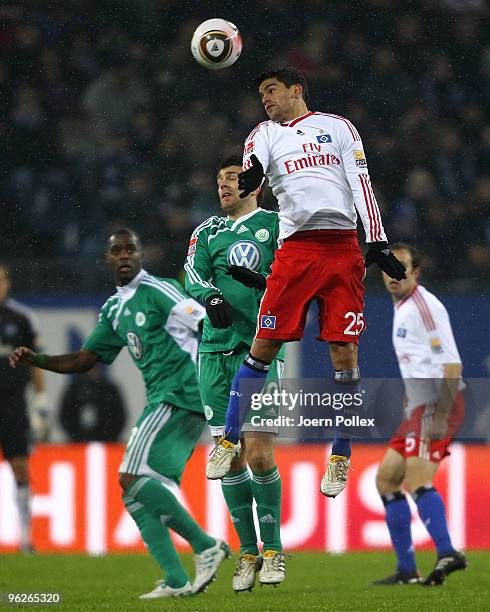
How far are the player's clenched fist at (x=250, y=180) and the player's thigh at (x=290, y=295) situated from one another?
0.46 m

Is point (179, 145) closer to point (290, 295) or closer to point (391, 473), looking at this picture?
point (391, 473)

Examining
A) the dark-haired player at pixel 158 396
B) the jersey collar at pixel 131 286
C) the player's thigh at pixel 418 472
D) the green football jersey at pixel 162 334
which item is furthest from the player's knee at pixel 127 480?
the player's thigh at pixel 418 472

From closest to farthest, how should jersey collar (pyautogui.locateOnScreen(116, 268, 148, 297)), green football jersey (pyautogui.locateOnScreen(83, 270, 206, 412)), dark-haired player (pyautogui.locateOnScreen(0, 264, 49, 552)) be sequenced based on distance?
green football jersey (pyautogui.locateOnScreen(83, 270, 206, 412)) → jersey collar (pyautogui.locateOnScreen(116, 268, 148, 297)) → dark-haired player (pyautogui.locateOnScreen(0, 264, 49, 552))

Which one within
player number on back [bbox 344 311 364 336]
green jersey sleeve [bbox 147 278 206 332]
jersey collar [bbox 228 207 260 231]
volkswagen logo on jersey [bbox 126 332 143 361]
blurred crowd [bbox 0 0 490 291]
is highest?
blurred crowd [bbox 0 0 490 291]

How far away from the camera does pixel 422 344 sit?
310 inches

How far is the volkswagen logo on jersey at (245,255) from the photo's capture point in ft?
21.5

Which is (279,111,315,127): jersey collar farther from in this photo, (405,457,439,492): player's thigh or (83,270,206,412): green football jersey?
(405,457,439,492): player's thigh

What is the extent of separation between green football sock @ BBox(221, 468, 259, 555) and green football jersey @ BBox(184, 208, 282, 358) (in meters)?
0.67

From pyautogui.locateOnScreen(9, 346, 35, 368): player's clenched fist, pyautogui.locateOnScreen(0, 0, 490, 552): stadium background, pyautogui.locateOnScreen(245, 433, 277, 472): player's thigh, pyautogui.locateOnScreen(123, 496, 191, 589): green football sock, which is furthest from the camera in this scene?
pyautogui.locateOnScreen(0, 0, 490, 552): stadium background

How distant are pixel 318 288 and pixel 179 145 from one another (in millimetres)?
6010

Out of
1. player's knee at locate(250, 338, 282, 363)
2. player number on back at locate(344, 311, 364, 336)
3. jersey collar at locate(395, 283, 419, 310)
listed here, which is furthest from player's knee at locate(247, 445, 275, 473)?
jersey collar at locate(395, 283, 419, 310)

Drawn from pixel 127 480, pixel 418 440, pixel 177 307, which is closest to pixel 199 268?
pixel 177 307

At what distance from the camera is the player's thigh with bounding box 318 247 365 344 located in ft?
19.2

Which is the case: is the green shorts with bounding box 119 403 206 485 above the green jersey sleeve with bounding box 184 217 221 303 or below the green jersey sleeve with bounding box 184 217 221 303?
below
